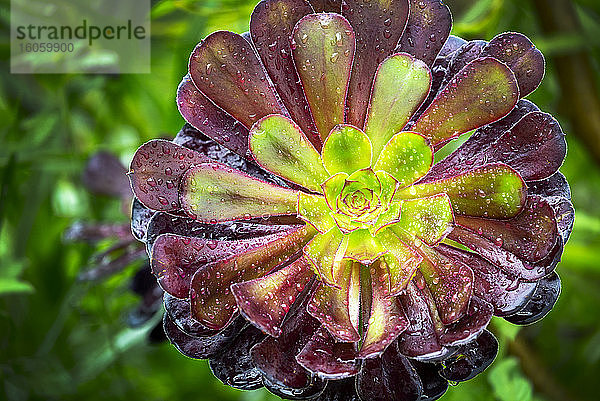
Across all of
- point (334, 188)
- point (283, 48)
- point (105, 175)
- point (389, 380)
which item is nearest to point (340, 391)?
point (389, 380)

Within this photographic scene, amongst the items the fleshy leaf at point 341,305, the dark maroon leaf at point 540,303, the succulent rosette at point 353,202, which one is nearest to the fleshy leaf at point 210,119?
the succulent rosette at point 353,202

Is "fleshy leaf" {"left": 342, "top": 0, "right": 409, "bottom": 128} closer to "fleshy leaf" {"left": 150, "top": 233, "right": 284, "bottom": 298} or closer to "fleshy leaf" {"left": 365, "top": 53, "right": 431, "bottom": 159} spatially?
"fleshy leaf" {"left": 365, "top": 53, "right": 431, "bottom": 159}

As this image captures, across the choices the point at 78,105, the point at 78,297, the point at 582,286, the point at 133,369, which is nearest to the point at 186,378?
Answer: the point at 133,369

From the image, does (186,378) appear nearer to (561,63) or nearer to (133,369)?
(133,369)

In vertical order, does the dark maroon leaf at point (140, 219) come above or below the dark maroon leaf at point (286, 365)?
above

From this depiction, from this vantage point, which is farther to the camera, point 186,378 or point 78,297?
point 186,378

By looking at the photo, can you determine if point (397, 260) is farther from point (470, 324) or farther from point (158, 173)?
point (158, 173)

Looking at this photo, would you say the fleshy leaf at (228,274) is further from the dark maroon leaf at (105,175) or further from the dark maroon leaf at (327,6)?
the dark maroon leaf at (105,175)
